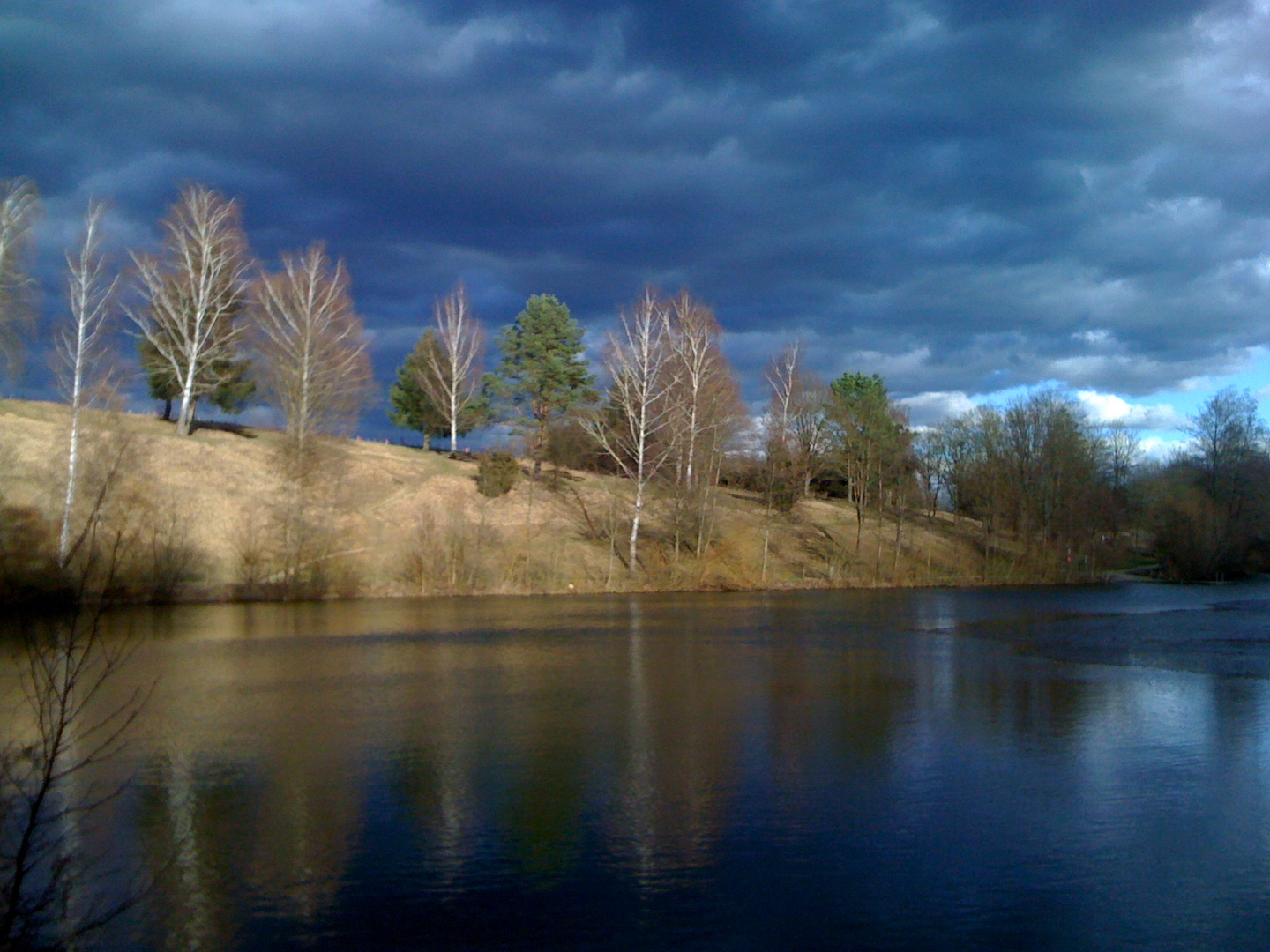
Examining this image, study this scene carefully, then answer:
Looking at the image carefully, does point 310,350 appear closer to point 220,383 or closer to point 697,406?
point 220,383

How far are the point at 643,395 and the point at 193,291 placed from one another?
906 inches

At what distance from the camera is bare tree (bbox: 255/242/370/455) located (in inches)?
2028

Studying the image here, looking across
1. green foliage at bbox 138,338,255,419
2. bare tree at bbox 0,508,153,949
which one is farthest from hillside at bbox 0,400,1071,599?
Result: bare tree at bbox 0,508,153,949

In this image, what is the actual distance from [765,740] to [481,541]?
30.8m

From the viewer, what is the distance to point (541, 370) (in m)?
59.2

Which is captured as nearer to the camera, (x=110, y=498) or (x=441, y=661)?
(x=441, y=661)

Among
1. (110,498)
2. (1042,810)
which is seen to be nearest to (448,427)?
(110,498)

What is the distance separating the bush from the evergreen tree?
18.8 feet

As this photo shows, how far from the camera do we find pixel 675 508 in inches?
1855

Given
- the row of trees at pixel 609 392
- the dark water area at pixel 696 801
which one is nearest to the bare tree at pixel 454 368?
the row of trees at pixel 609 392

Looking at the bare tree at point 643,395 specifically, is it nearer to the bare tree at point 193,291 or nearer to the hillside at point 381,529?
the hillside at point 381,529

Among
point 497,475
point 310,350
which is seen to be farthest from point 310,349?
point 497,475

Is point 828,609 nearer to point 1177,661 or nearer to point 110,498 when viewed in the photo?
point 1177,661

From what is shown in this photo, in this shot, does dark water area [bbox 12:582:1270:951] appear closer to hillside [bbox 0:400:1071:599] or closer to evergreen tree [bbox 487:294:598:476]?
hillside [bbox 0:400:1071:599]
